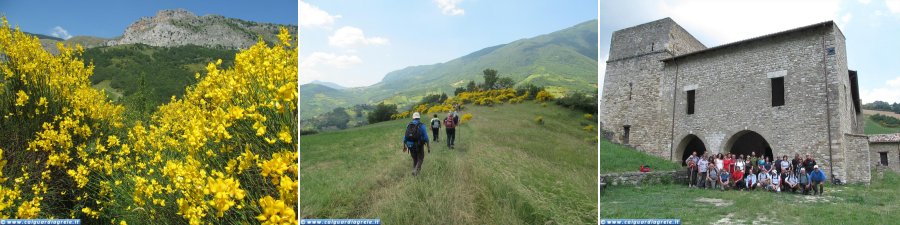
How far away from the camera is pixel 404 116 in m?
3.65

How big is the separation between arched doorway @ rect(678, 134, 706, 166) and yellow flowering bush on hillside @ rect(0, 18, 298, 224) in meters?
13.1

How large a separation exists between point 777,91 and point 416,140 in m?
12.7

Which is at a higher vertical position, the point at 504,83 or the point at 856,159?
the point at 504,83

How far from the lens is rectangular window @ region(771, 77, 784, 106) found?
13.0 m

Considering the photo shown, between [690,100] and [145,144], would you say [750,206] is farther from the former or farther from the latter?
[690,100]

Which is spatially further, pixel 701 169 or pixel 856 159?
pixel 856 159

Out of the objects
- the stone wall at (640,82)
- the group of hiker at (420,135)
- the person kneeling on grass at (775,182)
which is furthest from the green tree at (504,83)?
the stone wall at (640,82)

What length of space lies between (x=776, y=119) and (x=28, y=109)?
1429cm

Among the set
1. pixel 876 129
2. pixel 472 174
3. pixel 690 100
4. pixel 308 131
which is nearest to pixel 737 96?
pixel 690 100

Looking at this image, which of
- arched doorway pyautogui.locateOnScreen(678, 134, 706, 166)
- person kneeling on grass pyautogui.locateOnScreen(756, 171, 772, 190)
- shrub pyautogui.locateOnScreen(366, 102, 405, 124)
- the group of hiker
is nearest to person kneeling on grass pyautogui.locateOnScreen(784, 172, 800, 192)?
person kneeling on grass pyautogui.locateOnScreen(756, 171, 772, 190)

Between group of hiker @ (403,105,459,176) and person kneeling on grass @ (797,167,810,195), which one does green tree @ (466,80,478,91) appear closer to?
group of hiker @ (403,105,459,176)

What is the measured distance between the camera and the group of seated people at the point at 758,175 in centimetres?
921

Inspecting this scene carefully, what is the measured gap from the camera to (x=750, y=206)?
24.0 ft

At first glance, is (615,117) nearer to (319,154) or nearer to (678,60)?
(678,60)
